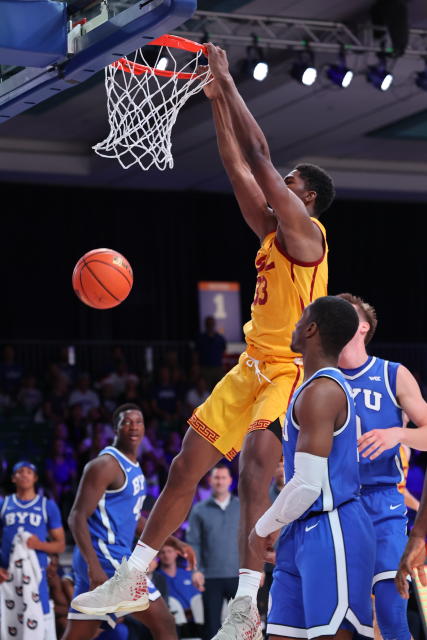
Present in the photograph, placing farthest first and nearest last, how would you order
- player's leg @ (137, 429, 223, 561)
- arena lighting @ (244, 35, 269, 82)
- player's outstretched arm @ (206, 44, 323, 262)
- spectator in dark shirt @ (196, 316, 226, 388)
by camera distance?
spectator in dark shirt @ (196, 316, 226, 388) → arena lighting @ (244, 35, 269, 82) → player's leg @ (137, 429, 223, 561) → player's outstretched arm @ (206, 44, 323, 262)

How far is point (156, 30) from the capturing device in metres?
4.79

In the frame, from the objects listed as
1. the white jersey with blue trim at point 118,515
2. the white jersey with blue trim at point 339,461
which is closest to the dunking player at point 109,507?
the white jersey with blue trim at point 118,515

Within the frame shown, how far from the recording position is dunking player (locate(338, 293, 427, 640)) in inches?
196

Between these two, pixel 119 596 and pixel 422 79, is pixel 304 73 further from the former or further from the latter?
pixel 119 596

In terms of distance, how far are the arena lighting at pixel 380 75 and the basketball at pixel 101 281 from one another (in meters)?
7.12

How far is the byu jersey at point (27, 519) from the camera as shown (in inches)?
388

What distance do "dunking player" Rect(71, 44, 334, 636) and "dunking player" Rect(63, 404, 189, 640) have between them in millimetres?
1887

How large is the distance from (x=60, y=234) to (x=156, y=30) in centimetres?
1425

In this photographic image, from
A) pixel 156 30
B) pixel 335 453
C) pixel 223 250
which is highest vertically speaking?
pixel 223 250

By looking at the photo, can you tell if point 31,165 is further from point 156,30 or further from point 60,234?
point 156,30

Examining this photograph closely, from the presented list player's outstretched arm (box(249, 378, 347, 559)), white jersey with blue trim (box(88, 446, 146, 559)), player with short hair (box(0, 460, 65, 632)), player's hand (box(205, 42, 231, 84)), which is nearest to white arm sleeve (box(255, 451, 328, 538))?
player's outstretched arm (box(249, 378, 347, 559))

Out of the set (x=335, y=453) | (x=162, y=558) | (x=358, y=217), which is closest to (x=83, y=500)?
(x=162, y=558)

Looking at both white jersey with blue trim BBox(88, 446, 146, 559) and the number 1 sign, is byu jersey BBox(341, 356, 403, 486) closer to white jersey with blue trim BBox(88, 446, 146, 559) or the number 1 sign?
white jersey with blue trim BBox(88, 446, 146, 559)

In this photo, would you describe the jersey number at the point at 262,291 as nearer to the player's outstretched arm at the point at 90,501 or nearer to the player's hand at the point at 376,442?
the player's hand at the point at 376,442
